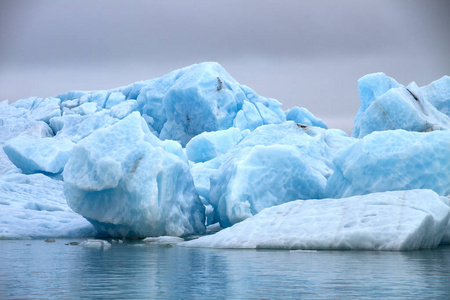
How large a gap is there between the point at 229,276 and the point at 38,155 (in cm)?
1501

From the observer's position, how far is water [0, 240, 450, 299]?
3.85 m

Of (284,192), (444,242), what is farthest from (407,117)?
(444,242)

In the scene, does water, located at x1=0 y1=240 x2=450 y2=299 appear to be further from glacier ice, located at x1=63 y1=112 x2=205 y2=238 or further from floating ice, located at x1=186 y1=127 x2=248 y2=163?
floating ice, located at x1=186 y1=127 x2=248 y2=163

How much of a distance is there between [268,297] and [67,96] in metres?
31.8

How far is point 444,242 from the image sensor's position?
953 centimetres

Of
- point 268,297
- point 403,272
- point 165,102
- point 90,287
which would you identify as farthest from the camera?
point 165,102

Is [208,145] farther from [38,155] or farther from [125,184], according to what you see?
[125,184]

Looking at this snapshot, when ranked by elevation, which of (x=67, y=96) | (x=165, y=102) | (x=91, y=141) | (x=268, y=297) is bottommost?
(x=268, y=297)

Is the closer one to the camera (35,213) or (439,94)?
(35,213)

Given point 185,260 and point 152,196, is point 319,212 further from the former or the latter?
point 152,196

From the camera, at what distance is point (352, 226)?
8039mm

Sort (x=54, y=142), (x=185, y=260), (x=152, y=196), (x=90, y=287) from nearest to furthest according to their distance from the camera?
(x=90, y=287) < (x=185, y=260) < (x=152, y=196) < (x=54, y=142)

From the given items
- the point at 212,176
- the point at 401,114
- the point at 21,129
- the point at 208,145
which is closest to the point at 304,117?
the point at 208,145

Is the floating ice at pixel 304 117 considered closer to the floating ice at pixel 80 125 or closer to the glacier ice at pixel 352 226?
the floating ice at pixel 80 125
